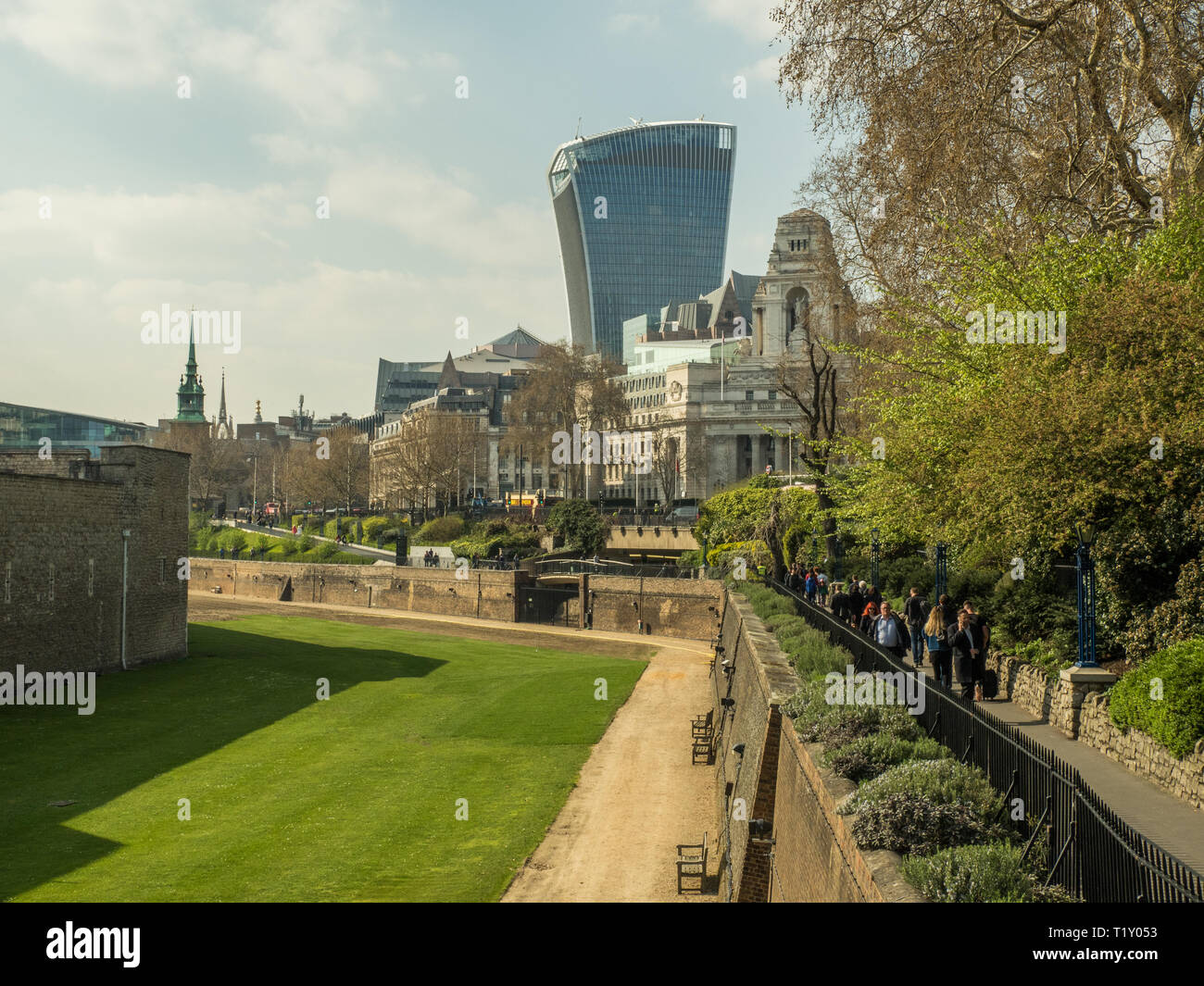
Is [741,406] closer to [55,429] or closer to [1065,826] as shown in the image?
[55,429]

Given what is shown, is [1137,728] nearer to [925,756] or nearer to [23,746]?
[925,756]

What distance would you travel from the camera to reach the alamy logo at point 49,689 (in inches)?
1218

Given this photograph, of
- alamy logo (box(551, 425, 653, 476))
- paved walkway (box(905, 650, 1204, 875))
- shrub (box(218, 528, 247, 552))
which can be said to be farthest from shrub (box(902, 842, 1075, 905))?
shrub (box(218, 528, 247, 552))

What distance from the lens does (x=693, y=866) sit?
21.0 m

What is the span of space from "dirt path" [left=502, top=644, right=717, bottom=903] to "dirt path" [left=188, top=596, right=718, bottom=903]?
0.02 metres

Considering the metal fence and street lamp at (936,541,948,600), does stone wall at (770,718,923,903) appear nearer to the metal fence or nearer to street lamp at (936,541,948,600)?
the metal fence

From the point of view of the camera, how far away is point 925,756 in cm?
1127

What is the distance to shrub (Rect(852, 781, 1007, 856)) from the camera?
8.70 meters

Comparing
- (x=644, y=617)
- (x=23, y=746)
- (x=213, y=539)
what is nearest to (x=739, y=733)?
(x=23, y=746)

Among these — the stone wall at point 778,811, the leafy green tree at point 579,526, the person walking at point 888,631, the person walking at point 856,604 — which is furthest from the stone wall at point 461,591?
the person walking at point 888,631

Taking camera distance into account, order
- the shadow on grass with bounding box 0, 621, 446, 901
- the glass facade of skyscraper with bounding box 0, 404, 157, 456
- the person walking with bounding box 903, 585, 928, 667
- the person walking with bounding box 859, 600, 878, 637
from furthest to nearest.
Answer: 1. the glass facade of skyscraper with bounding box 0, 404, 157, 456
2. the person walking with bounding box 859, 600, 878, 637
3. the person walking with bounding box 903, 585, 928, 667
4. the shadow on grass with bounding box 0, 621, 446, 901

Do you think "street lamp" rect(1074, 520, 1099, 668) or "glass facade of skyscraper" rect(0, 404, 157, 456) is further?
"glass facade of skyscraper" rect(0, 404, 157, 456)

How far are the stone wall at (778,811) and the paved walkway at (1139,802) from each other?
3061mm
